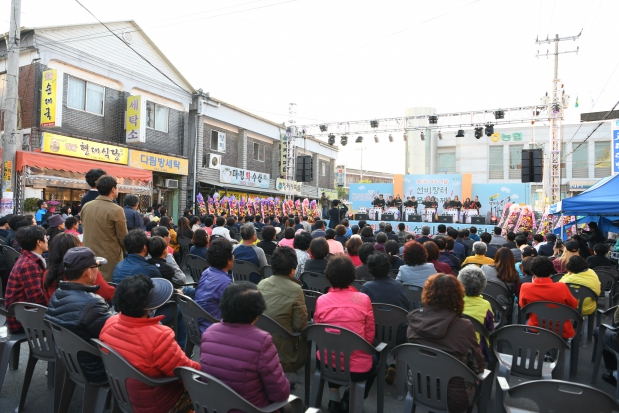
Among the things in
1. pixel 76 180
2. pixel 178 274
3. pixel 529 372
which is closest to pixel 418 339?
pixel 529 372

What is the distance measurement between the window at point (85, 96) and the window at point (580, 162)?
34374 mm

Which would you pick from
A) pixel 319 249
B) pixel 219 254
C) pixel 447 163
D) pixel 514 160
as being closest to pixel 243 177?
pixel 319 249

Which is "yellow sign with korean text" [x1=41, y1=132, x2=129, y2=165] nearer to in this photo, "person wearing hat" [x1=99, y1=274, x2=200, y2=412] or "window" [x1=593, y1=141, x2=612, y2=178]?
"person wearing hat" [x1=99, y1=274, x2=200, y2=412]

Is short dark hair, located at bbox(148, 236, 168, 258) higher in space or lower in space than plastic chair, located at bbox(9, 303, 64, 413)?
higher

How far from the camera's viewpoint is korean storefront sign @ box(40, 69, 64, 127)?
1131cm

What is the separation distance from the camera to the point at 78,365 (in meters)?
2.46

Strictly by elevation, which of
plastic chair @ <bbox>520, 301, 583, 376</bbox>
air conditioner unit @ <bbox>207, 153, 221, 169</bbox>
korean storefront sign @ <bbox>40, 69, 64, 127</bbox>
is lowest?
plastic chair @ <bbox>520, 301, 583, 376</bbox>

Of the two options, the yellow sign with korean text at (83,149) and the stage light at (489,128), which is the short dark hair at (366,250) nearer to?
the yellow sign with korean text at (83,149)

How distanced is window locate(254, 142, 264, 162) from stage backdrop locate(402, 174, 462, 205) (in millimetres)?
7954

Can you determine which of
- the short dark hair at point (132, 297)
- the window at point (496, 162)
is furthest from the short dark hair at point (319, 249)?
the window at point (496, 162)

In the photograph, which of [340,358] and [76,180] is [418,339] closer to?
[340,358]

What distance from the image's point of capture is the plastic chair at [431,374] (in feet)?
7.84

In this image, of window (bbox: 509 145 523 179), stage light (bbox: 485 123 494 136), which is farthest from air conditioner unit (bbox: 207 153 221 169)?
window (bbox: 509 145 523 179)

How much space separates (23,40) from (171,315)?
39.6 feet
